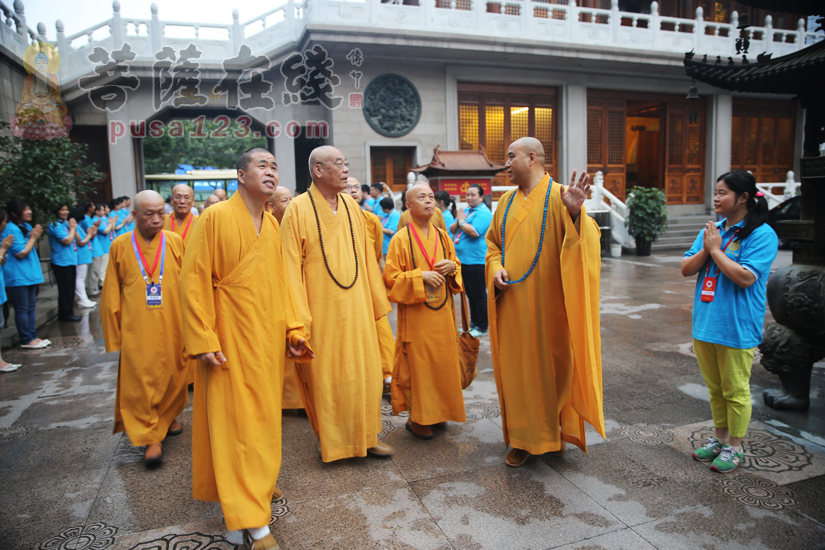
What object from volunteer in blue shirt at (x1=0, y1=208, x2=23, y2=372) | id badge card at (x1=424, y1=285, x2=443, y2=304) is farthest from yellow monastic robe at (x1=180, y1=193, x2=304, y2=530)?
volunteer in blue shirt at (x1=0, y1=208, x2=23, y2=372)

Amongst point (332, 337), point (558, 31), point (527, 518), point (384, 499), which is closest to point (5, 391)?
point (332, 337)

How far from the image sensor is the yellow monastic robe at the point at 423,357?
3.38m

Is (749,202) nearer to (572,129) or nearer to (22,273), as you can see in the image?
(22,273)

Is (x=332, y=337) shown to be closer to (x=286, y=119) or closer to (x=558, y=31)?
(x=286, y=119)

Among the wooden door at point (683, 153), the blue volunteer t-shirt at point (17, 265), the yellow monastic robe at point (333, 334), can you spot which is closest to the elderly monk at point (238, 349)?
the yellow monastic robe at point (333, 334)

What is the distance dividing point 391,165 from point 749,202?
12232mm

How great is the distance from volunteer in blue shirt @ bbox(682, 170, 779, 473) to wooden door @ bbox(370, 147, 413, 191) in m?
12.0

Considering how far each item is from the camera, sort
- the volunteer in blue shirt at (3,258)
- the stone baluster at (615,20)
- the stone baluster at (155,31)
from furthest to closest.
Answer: the stone baluster at (615,20), the stone baluster at (155,31), the volunteer in blue shirt at (3,258)

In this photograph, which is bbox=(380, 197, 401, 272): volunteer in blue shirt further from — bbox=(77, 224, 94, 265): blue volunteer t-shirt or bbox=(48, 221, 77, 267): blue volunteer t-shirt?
bbox=(77, 224, 94, 265): blue volunteer t-shirt

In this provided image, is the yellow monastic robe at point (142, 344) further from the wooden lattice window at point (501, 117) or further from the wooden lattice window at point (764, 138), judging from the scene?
the wooden lattice window at point (764, 138)

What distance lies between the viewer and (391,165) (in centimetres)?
1462

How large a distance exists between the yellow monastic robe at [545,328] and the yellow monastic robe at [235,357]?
4.18ft

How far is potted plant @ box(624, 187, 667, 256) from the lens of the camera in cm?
1276

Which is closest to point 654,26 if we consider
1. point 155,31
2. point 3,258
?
point 155,31
